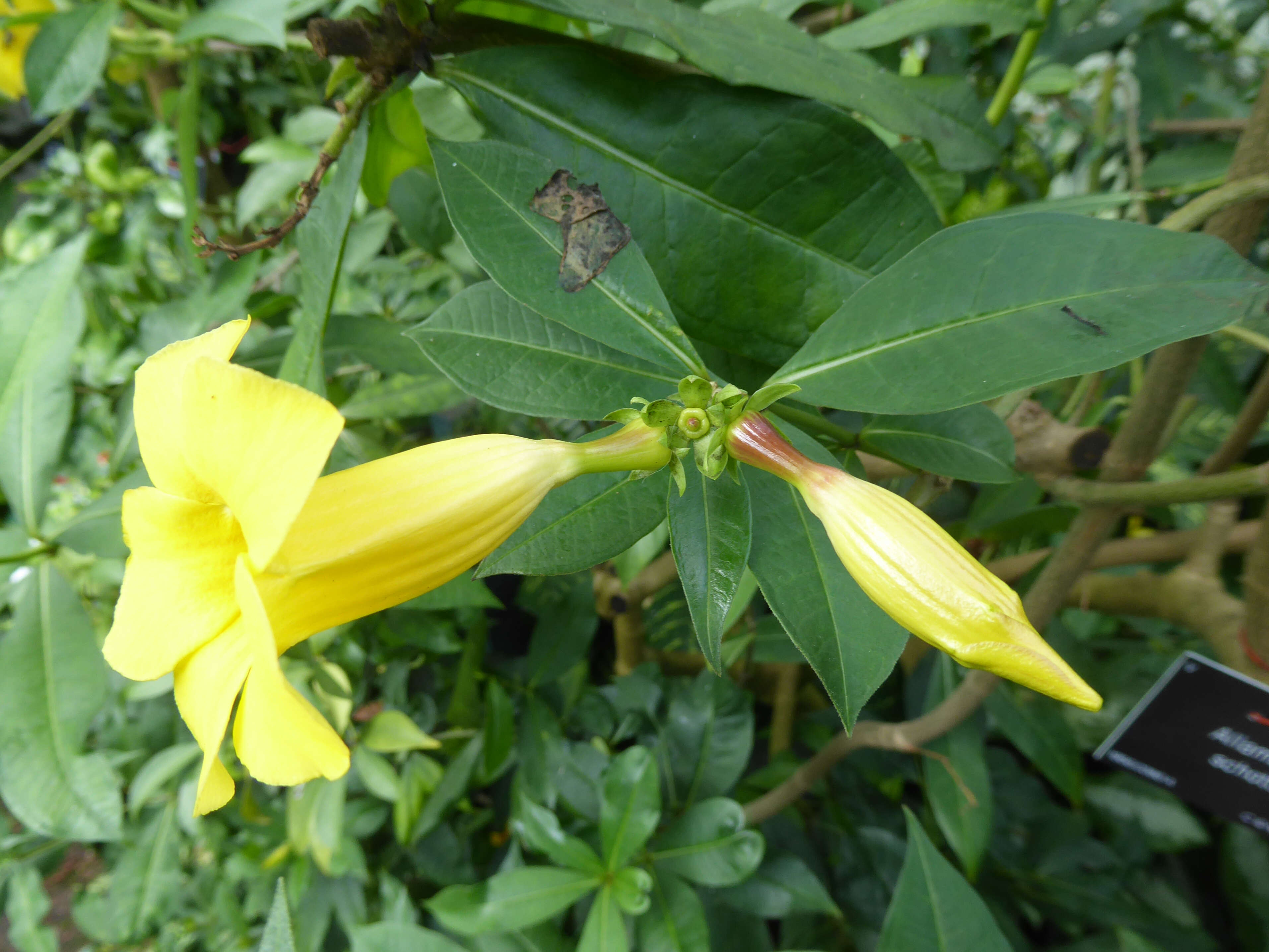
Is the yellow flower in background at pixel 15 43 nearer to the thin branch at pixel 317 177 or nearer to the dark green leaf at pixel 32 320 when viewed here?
the dark green leaf at pixel 32 320

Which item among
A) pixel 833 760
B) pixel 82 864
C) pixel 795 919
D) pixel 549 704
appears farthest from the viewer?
pixel 82 864

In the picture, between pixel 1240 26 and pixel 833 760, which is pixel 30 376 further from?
pixel 1240 26

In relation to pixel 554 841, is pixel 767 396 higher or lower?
higher

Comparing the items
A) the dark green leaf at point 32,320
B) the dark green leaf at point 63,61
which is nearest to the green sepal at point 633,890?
the dark green leaf at point 32,320

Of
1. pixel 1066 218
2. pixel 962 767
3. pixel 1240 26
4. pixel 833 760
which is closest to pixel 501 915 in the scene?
pixel 833 760

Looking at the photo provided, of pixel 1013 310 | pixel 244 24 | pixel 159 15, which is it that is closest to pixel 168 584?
pixel 1013 310

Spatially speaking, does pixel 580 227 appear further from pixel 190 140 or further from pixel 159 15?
pixel 159 15
